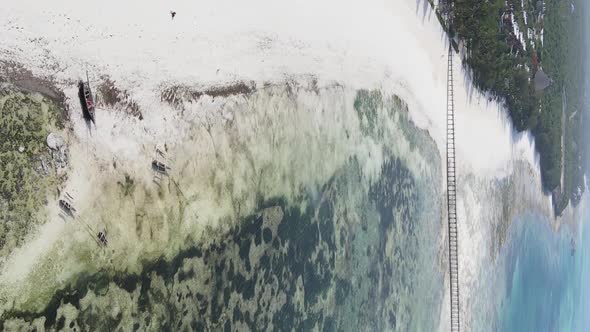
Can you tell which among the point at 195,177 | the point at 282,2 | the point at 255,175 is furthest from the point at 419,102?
the point at 195,177

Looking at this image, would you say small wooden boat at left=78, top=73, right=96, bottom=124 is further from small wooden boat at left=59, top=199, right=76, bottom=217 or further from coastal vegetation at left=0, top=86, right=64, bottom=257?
small wooden boat at left=59, top=199, right=76, bottom=217

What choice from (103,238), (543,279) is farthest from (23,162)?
(543,279)

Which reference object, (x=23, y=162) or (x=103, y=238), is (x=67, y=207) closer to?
(x=103, y=238)

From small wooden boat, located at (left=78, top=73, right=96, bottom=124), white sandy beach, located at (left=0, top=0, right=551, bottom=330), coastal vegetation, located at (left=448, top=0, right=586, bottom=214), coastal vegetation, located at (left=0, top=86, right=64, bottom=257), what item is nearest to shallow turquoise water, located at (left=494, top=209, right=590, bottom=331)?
coastal vegetation, located at (left=448, top=0, right=586, bottom=214)

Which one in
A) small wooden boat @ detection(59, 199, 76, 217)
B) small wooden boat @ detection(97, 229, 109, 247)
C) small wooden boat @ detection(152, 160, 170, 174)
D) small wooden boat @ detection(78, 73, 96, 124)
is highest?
small wooden boat @ detection(78, 73, 96, 124)

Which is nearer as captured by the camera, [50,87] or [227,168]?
[50,87]

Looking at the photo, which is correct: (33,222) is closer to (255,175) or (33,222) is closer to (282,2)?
(255,175)
